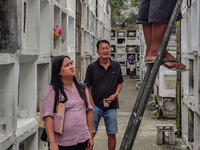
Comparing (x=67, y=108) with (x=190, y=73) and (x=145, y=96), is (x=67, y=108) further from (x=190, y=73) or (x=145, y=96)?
(x=190, y=73)

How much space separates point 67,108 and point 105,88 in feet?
4.68

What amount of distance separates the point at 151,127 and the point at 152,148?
6.31 feet

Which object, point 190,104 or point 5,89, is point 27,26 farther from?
point 190,104

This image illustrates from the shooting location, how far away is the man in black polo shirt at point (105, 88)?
421 cm

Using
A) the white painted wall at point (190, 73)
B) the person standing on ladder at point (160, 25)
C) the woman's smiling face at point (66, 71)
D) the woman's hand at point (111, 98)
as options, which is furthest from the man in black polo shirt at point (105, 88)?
the person standing on ladder at point (160, 25)

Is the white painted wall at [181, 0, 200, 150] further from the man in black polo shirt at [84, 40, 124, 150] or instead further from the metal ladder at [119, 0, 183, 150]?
the metal ladder at [119, 0, 183, 150]

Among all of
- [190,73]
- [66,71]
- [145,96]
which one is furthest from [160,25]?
[190,73]

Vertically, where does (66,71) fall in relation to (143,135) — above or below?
above

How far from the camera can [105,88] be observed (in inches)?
166

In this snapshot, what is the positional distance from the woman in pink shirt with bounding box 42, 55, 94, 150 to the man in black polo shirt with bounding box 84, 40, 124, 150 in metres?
1.21

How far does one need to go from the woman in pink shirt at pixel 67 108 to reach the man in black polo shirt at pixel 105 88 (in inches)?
47.6

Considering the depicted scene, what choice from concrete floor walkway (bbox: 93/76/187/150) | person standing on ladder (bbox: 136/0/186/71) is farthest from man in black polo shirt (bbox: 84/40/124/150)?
concrete floor walkway (bbox: 93/76/187/150)

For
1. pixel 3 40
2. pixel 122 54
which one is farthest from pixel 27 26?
pixel 122 54

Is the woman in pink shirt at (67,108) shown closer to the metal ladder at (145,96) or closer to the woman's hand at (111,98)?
the metal ladder at (145,96)
